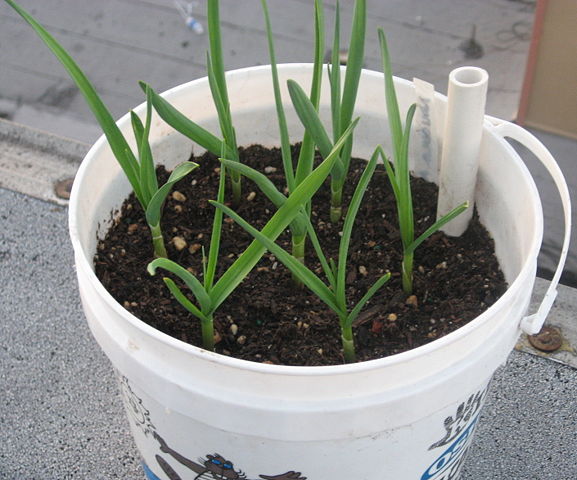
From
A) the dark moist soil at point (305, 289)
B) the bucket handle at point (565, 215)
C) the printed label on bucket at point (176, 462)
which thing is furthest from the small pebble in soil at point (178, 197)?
the bucket handle at point (565, 215)

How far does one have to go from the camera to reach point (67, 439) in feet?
3.75

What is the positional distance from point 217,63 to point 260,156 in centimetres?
18

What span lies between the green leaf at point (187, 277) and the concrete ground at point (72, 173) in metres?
0.50

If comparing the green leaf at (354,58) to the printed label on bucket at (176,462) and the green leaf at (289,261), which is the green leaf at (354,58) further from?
the printed label on bucket at (176,462)

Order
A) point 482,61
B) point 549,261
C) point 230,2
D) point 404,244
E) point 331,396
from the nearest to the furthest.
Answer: point 331,396
point 404,244
point 549,261
point 482,61
point 230,2

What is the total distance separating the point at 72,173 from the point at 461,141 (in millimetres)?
858

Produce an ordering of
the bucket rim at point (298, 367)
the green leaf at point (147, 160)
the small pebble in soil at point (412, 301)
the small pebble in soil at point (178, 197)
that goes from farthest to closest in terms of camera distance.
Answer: the small pebble in soil at point (178, 197) < the small pebble in soil at point (412, 301) < the green leaf at point (147, 160) < the bucket rim at point (298, 367)

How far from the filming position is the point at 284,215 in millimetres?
652

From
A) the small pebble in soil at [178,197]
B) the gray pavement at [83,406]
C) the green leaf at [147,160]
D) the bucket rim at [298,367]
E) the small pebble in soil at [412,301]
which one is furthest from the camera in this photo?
the gray pavement at [83,406]

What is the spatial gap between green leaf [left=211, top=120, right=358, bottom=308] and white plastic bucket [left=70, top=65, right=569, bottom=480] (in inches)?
2.8

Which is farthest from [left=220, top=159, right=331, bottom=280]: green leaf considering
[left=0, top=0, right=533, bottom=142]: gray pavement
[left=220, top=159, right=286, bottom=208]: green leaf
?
[left=0, top=0, right=533, bottom=142]: gray pavement

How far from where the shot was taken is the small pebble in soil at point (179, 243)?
34.5 inches

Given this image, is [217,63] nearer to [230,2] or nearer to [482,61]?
[482,61]

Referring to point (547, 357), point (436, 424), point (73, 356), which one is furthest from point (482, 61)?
point (436, 424)
